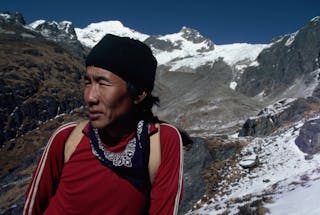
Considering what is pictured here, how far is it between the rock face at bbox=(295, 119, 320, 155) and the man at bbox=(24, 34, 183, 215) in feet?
52.9

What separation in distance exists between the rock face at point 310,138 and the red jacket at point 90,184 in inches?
634

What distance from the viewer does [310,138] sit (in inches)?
711

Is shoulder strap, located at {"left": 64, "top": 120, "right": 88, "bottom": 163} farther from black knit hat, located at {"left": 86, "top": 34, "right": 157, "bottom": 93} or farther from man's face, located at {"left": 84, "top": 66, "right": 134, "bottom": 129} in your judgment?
black knit hat, located at {"left": 86, "top": 34, "right": 157, "bottom": 93}

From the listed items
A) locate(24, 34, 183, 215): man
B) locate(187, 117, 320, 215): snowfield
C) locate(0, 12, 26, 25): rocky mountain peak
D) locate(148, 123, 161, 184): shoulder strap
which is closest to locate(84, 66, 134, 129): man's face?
locate(24, 34, 183, 215): man

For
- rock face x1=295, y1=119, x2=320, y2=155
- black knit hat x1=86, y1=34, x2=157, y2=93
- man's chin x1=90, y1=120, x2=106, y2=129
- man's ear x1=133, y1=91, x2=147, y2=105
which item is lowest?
rock face x1=295, y1=119, x2=320, y2=155

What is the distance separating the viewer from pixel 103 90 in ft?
8.90

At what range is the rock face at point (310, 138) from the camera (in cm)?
1764

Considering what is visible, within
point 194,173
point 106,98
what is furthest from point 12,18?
point 106,98

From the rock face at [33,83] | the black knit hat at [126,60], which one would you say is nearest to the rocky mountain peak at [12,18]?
the rock face at [33,83]

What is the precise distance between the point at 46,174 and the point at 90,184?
0.31 metres

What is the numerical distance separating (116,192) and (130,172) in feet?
0.53

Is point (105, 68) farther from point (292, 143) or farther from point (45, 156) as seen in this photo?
point (292, 143)

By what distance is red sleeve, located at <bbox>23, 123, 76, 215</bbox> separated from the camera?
269 cm

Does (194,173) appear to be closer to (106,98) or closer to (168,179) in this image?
(168,179)
